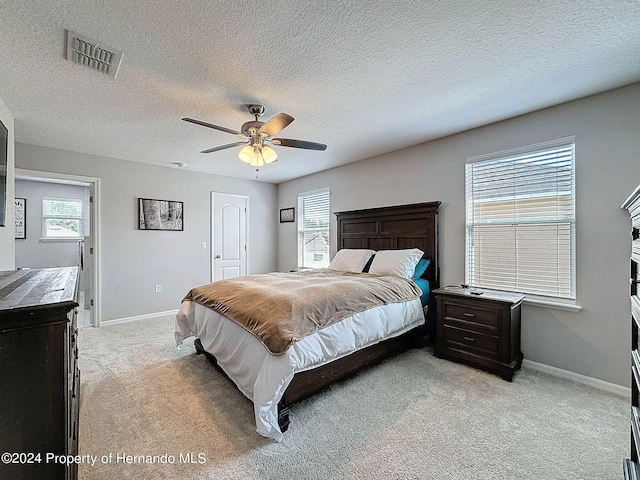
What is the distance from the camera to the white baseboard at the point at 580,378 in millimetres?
2242

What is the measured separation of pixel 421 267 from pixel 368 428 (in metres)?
2.04

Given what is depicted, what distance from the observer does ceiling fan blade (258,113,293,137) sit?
2164 mm

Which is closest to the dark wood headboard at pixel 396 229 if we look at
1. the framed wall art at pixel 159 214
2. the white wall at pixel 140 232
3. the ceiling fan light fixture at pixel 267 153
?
the ceiling fan light fixture at pixel 267 153

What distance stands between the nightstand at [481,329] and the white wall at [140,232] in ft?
13.5

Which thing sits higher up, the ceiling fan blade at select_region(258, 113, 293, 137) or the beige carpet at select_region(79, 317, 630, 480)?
the ceiling fan blade at select_region(258, 113, 293, 137)

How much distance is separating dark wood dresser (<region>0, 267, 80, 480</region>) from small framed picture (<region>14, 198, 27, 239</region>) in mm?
7011

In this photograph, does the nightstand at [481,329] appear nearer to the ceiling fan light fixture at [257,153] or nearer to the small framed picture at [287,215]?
the ceiling fan light fixture at [257,153]

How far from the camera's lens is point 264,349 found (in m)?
1.85

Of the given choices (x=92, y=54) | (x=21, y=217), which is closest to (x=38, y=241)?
(x=21, y=217)

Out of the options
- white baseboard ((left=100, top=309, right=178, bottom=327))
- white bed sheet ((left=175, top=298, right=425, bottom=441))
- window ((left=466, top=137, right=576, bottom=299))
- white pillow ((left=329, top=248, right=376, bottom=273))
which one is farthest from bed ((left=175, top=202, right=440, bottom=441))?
white baseboard ((left=100, top=309, right=178, bottom=327))

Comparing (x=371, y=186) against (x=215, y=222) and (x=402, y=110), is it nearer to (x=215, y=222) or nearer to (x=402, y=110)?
(x=402, y=110)

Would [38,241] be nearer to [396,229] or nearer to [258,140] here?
[258,140]

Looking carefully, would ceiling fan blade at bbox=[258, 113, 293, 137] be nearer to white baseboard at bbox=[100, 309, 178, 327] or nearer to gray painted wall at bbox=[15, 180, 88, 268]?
white baseboard at bbox=[100, 309, 178, 327]

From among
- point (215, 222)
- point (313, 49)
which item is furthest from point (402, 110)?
point (215, 222)
